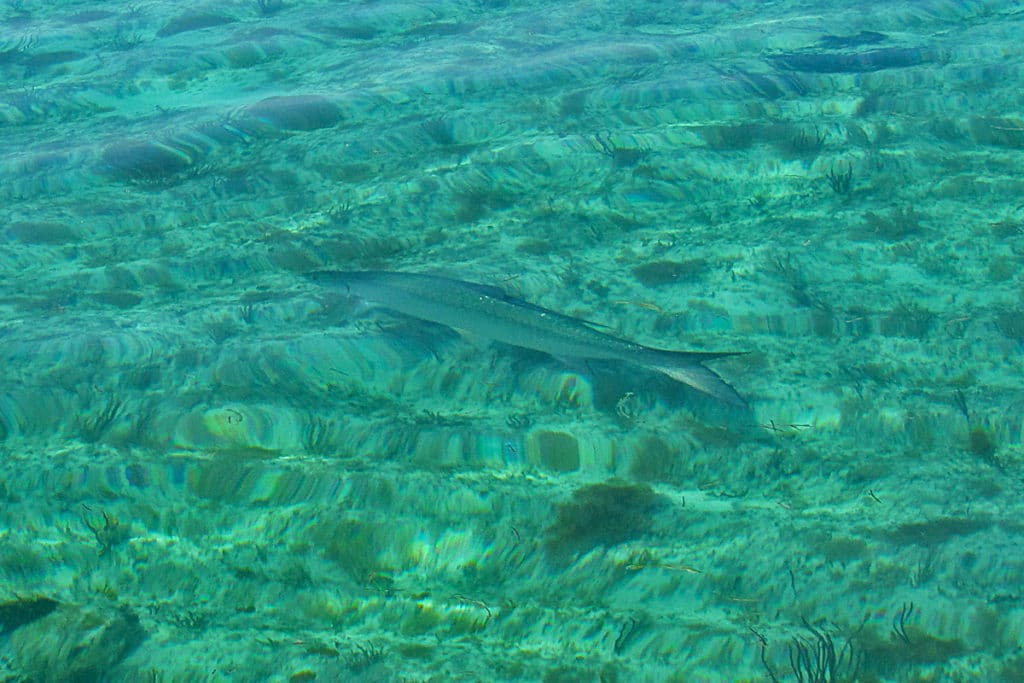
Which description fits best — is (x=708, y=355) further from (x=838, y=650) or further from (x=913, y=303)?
(x=913, y=303)

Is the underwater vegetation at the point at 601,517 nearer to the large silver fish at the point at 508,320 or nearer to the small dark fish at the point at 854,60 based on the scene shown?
the large silver fish at the point at 508,320

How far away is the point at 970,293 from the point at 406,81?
17.4ft

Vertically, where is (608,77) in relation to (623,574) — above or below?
above

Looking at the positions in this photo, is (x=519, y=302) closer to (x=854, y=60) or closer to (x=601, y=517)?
(x=601, y=517)

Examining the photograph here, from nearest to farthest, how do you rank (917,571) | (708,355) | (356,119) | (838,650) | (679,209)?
(838,650) → (917,571) → (708,355) → (679,209) → (356,119)

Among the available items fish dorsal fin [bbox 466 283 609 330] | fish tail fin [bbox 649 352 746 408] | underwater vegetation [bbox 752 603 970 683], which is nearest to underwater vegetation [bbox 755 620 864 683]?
underwater vegetation [bbox 752 603 970 683]

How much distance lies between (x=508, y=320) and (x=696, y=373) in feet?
3.42

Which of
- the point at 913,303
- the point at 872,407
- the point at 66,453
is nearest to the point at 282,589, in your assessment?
the point at 66,453

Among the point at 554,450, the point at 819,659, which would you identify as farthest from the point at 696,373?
the point at 819,659

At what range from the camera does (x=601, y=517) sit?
3.64m

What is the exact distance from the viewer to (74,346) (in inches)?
182

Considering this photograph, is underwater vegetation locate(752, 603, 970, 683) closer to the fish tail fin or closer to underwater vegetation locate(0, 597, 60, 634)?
the fish tail fin

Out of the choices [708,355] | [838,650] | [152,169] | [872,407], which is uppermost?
[152,169]

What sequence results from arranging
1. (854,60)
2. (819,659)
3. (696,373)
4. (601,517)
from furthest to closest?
(854,60), (696,373), (601,517), (819,659)
